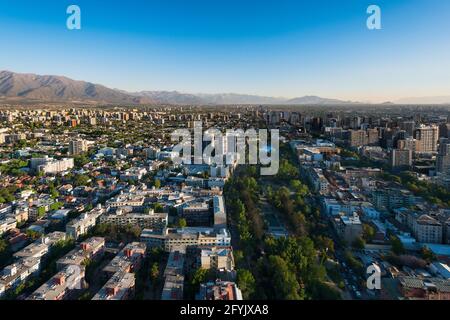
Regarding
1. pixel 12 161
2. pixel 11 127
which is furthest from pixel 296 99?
pixel 12 161

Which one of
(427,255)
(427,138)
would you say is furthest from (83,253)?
(427,138)

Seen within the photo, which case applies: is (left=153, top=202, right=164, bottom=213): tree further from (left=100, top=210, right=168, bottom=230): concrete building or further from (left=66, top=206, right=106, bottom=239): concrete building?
(left=66, top=206, right=106, bottom=239): concrete building

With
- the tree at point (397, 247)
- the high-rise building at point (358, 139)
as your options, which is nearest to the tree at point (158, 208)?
the tree at point (397, 247)

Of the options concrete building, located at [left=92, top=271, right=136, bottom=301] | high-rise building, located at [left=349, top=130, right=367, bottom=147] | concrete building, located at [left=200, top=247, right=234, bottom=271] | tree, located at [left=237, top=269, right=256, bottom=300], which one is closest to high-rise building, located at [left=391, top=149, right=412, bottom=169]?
high-rise building, located at [left=349, top=130, right=367, bottom=147]

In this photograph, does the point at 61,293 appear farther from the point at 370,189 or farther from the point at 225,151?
the point at 225,151
